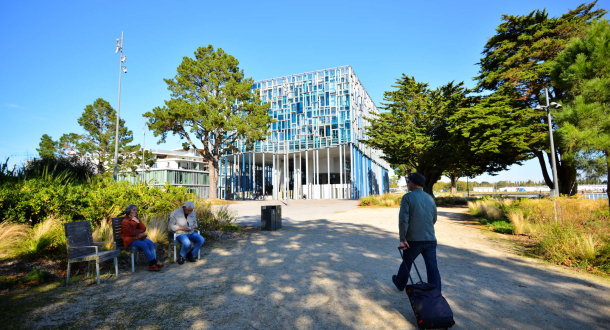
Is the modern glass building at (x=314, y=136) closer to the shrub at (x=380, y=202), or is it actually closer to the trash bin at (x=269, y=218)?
the shrub at (x=380, y=202)

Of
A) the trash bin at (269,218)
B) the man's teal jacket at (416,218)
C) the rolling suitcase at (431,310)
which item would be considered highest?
the man's teal jacket at (416,218)

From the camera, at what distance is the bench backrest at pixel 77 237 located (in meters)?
4.87

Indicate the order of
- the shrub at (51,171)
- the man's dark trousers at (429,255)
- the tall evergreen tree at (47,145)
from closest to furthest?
the man's dark trousers at (429,255)
the shrub at (51,171)
the tall evergreen tree at (47,145)

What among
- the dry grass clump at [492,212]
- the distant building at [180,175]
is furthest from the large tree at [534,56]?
the distant building at [180,175]

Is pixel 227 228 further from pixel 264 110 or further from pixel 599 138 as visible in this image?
pixel 264 110

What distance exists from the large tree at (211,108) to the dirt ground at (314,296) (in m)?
22.9

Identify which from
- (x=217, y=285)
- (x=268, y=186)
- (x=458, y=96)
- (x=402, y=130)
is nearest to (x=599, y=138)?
(x=217, y=285)

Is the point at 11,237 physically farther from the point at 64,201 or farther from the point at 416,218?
the point at 416,218

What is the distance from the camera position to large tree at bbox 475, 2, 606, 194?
18125 mm

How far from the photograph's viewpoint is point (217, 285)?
485cm

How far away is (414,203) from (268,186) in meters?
49.9

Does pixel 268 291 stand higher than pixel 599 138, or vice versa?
pixel 599 138

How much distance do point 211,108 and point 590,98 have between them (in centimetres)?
2662

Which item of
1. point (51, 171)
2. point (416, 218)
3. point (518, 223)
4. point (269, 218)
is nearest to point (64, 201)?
point (51, 171)
